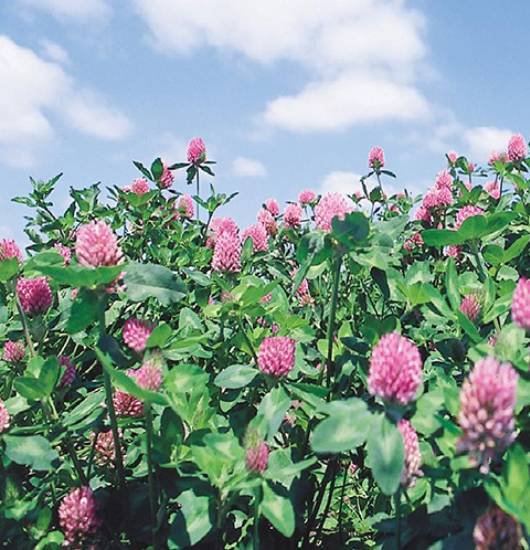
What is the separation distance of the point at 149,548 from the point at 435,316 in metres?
0.82

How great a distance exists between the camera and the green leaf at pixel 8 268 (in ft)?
5.40

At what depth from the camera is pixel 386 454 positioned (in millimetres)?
1036

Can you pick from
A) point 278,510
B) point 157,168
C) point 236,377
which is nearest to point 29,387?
point 236,377

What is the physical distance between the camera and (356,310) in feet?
7.50

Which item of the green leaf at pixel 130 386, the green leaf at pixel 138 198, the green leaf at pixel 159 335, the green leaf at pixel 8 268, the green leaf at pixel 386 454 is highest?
the green leaf at pixel 138 198

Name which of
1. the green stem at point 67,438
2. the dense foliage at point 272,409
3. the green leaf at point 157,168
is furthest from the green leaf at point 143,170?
the green stem at point 67,438

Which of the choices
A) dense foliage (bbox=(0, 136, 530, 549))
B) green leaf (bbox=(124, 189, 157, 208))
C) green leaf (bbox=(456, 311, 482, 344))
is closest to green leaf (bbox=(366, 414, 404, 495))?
dense foliage (bbox=(0, 136, 530, 549))

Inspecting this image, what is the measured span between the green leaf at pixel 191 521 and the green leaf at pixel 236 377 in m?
0.23

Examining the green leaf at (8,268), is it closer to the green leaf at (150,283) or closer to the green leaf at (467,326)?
the green leaf at (150,283)

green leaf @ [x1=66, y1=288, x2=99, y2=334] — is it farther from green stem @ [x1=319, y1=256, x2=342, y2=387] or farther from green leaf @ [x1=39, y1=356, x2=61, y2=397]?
green stem @ [x1=319, y1=256, x2=342, y2=387]

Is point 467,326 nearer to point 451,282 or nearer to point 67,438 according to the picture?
point 451,282

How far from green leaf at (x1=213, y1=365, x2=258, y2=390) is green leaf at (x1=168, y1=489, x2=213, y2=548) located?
23 centimetres

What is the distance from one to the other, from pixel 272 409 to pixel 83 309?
1.32ft

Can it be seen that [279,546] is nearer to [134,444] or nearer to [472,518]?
[134,444]
